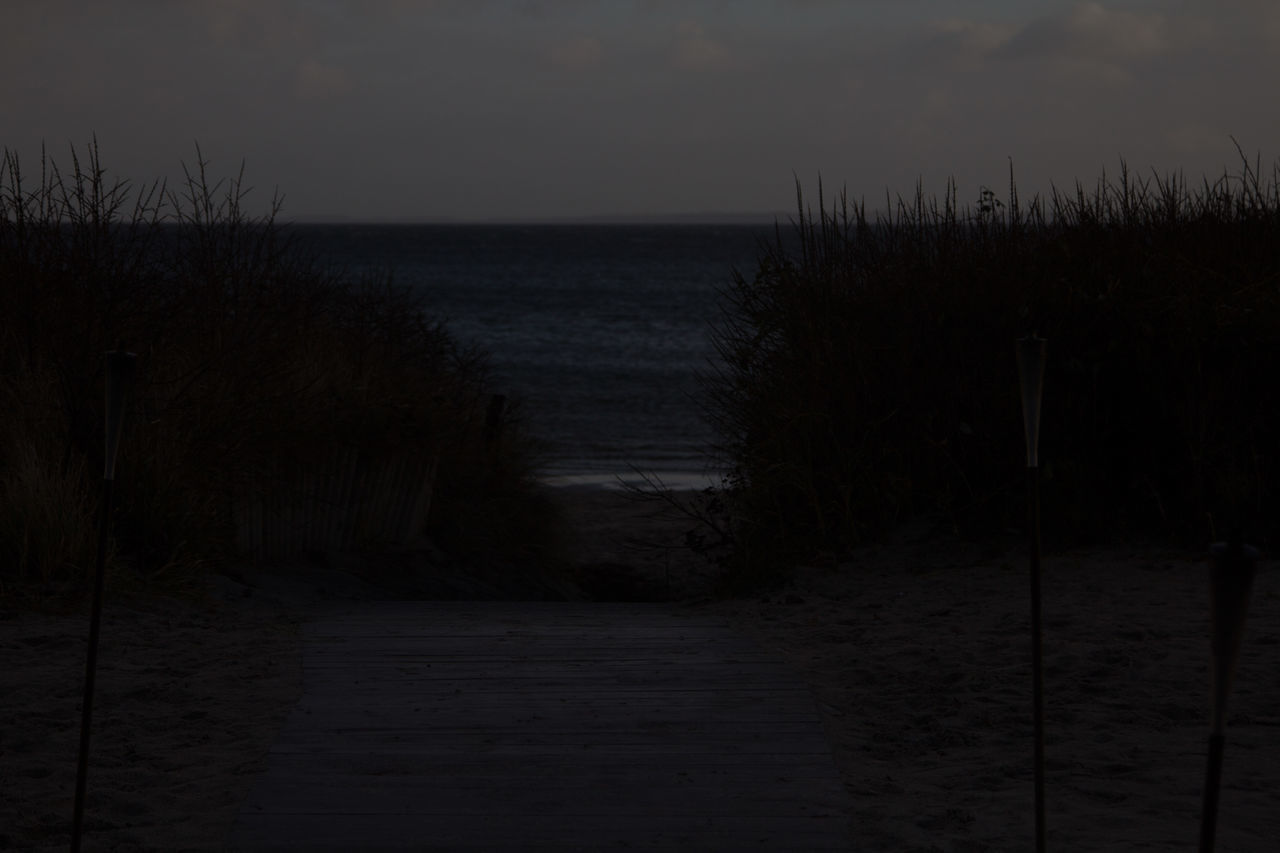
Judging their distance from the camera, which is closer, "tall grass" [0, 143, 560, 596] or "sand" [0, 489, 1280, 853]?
"sand" [0, 489, 1280, 853]

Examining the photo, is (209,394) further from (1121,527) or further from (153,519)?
(1121,527)

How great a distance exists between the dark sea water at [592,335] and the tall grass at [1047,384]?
1037 millimetres

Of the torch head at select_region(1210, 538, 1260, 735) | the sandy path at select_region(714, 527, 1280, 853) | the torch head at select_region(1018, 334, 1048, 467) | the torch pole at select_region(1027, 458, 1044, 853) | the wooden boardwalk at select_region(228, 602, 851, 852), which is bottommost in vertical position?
the sandy path at select_region(714, 527, 1280, 853)

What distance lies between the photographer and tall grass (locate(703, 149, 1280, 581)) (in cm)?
893

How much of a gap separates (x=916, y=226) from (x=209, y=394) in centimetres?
551

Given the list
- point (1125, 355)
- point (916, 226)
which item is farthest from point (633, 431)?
point (1125, 355)

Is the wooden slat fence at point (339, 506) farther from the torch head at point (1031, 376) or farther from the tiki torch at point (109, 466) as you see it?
the torch head at point (1031, 376)

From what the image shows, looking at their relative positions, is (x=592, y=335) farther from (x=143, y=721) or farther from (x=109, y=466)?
(x=109, y=466)

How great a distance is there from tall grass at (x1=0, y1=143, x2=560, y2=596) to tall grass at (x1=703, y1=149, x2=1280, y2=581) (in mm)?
3131

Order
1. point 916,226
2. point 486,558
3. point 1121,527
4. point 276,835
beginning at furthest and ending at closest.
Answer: point 486,558 → point 916,226 → point 1121,527 → point 276,835

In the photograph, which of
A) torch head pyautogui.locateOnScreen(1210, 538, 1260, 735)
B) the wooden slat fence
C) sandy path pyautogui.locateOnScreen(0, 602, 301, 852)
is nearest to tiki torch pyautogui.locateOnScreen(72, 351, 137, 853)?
sandy path pyautogui.locateOnScreen(0, 602, 301, 852)

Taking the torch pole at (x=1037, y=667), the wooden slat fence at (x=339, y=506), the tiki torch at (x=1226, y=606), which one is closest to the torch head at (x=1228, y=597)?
the tiki torch at (x=1226, y=606)

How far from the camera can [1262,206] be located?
9938 mm

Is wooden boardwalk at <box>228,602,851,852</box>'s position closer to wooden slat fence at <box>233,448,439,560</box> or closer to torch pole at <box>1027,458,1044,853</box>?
torch pole at <box>1027,458,1044,853</box>
